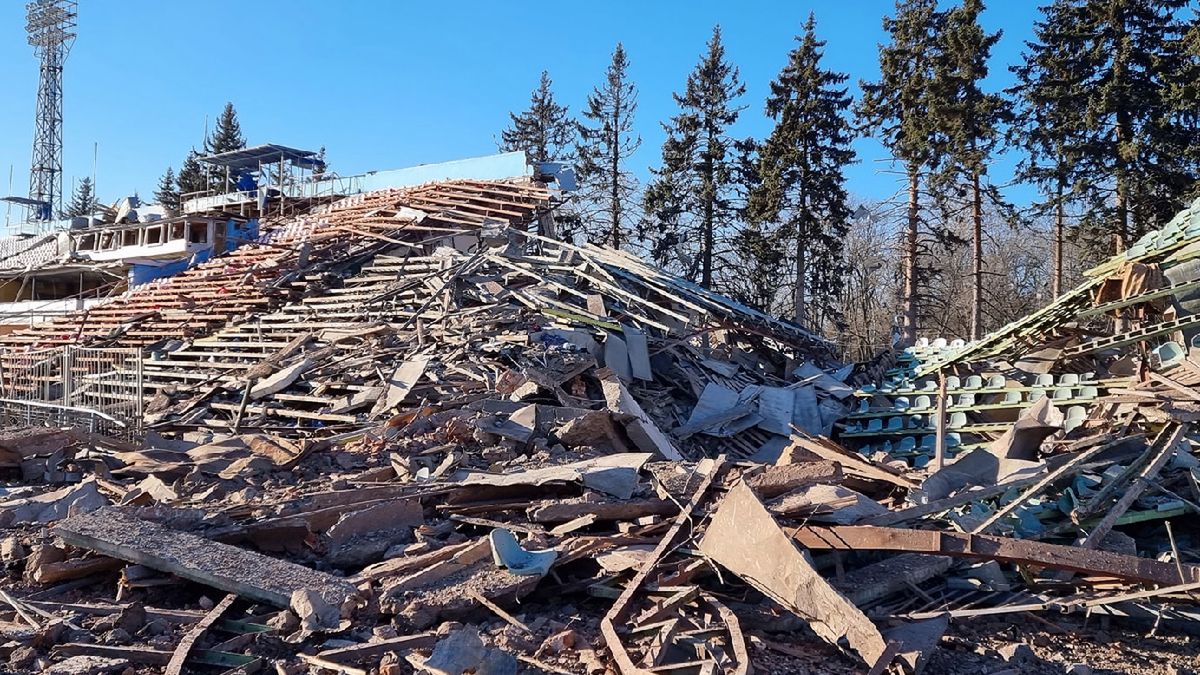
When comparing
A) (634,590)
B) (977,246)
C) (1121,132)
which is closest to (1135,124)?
(1121,132)

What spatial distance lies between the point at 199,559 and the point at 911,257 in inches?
862

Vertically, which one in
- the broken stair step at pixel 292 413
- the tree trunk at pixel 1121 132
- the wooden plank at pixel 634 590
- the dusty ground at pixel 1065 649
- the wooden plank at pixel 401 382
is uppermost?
the tree trunk at pixel 1121 132

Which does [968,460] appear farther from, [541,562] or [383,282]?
[383,282]

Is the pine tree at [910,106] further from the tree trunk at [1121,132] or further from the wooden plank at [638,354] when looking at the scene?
the wooden plank at [638,354]

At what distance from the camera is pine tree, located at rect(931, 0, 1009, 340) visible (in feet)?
74.0

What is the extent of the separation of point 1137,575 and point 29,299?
4069 cm

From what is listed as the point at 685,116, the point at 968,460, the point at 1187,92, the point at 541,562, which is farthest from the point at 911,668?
the point at 685,116

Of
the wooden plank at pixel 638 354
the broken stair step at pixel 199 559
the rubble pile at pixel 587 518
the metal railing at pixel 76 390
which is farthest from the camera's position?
the wooden plank at pixel 638 354

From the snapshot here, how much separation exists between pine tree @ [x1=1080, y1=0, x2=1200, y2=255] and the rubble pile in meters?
13.2

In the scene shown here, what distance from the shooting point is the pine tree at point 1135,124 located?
2011 cm

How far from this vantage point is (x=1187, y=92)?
19469mm

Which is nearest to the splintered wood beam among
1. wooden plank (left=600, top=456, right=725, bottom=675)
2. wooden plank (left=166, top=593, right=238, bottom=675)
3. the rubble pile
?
the rubble pile

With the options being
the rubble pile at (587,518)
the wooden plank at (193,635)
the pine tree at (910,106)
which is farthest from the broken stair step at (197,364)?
the pine tree at (910,106)

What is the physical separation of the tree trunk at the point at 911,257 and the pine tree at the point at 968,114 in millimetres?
696
